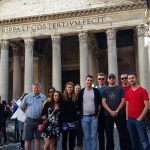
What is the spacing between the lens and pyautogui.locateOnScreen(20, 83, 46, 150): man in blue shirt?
714cm

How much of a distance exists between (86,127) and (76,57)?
72.2ft

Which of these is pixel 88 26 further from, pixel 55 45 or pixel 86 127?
pixel 86 127

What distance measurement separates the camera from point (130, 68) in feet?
90.8

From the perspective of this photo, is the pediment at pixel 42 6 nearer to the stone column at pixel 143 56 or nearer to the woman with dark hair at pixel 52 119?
the stone column at pixel 143 56

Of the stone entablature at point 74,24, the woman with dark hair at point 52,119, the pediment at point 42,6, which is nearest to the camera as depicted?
the woman with dark hair at point 52,119

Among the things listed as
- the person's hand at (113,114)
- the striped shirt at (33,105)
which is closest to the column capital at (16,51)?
the striped shirt at (33,105)

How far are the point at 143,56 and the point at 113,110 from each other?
13.3 meters

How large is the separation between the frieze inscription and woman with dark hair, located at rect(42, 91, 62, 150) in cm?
1422

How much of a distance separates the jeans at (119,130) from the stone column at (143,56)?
12.8 metres

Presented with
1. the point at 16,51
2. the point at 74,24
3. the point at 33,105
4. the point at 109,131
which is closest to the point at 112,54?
the point at 74,24

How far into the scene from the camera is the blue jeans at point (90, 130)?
21.1 ft

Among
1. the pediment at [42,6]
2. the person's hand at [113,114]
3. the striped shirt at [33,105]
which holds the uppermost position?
the pediment at [42,6]

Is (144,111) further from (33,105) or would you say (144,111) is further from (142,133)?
(33,105)

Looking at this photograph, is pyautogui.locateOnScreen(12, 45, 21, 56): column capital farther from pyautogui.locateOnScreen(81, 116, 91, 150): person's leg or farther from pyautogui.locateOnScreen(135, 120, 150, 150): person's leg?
pyautogui.locateOnScreen(135, 120, 150, 150): person's leg
